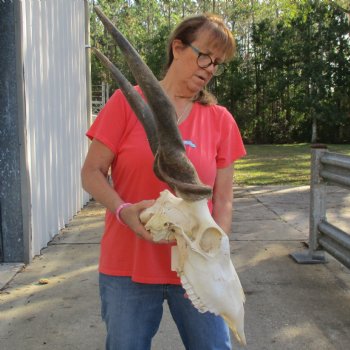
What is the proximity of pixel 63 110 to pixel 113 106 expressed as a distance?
5584 mm

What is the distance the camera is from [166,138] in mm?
1823

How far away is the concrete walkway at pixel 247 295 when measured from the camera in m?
3.78

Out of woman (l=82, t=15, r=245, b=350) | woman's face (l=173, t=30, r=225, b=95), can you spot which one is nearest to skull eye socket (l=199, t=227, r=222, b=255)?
woman (l=82, t=15, r=245, b=350)

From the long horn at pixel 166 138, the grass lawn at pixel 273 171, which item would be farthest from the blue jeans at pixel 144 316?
the grass lawn at pixel 273 171

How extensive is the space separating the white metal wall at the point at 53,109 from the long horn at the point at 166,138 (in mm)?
3894

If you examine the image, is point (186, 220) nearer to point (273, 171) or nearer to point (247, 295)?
point (247, 295)

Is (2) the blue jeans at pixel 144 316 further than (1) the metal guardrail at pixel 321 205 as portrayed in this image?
No

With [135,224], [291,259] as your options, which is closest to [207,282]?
[135,224]

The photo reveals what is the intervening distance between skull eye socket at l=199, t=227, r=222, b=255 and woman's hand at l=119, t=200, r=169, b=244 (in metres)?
0.14

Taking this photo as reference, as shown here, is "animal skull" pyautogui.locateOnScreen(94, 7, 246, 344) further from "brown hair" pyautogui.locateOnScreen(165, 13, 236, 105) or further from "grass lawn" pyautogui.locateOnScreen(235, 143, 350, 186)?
"grass lawn" pyautogui.locateOnScreen(235, 143, 350, 186)

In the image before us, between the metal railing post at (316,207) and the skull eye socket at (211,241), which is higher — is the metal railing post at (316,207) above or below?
below

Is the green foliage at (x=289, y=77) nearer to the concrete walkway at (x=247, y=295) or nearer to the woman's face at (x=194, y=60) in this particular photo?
the concrete walkway at (x=247, y=295)

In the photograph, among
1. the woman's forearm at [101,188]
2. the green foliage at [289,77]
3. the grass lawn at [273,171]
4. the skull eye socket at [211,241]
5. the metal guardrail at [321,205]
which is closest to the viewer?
the skull eye socket at [211,241]

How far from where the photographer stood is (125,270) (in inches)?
86.7
